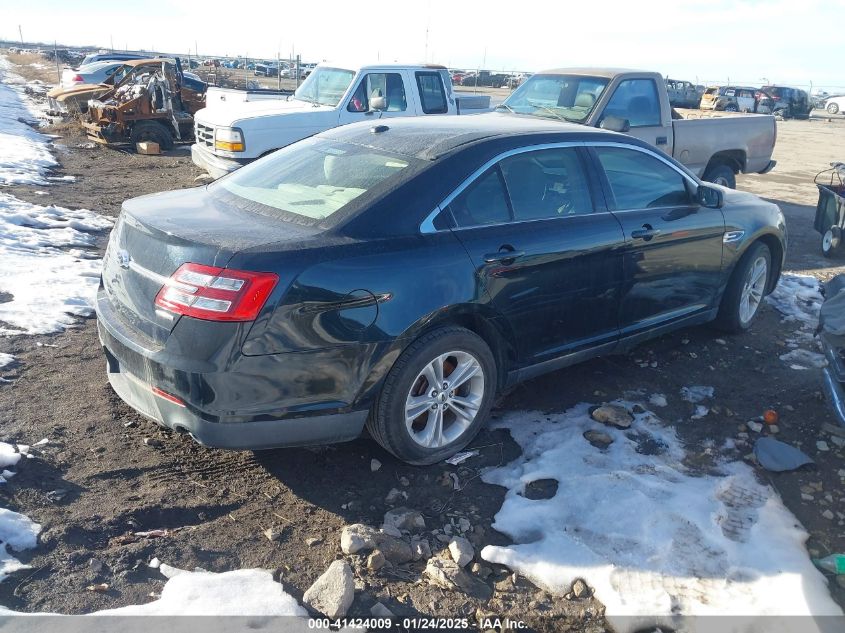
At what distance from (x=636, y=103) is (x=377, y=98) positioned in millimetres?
3529

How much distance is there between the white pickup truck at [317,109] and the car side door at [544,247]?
5688mm

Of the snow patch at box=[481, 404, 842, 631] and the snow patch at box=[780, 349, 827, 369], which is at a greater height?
the snow patch at box=[780, 349, 827, 369]

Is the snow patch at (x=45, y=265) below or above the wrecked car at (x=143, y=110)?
below

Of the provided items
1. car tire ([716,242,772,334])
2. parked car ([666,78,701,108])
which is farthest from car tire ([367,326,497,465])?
parked car ([666,78,701,108])

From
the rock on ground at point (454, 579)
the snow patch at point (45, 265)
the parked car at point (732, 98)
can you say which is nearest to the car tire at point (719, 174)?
the snow patch at point (45, 265)

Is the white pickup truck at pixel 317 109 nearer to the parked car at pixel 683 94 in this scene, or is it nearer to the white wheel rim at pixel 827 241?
the white wheel rim at pixel 827 241

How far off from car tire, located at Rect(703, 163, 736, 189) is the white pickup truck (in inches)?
157

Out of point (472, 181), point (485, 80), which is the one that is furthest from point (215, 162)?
point (485, 80)

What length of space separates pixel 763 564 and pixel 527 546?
1.03 meters

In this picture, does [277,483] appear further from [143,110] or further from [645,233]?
[143,110]

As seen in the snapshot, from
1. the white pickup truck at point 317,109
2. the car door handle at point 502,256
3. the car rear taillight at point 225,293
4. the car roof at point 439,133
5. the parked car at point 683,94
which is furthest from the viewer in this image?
the parked car at point 683,94

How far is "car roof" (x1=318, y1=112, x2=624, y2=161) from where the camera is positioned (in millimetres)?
3922

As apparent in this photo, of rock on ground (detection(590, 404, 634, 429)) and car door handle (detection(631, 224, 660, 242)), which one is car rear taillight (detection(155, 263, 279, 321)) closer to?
rock on ground (detection(590, 404, 634, 429))

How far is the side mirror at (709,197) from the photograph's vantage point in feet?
16.3
